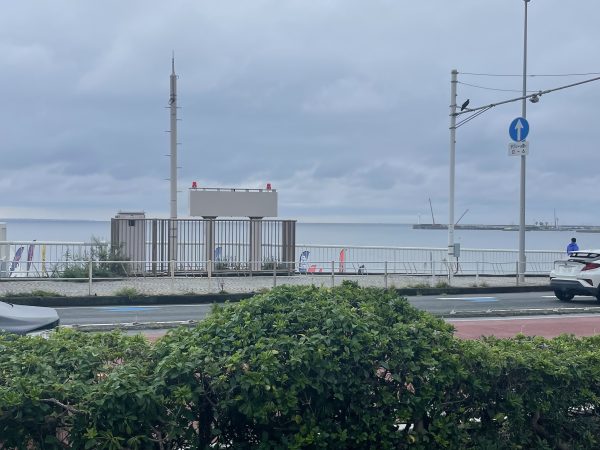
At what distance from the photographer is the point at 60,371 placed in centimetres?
429

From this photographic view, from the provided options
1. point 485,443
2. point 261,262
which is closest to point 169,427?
point 485,443

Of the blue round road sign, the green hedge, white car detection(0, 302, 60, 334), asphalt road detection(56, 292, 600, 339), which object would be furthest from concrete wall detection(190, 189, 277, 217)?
the green hedge

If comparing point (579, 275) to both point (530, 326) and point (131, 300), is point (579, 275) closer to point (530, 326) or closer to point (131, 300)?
point (530, 326)

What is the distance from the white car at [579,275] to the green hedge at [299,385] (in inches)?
632

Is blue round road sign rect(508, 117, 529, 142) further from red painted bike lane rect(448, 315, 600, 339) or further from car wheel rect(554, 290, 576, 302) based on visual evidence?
red painted bike lane rect(448, 315, 600, 339)

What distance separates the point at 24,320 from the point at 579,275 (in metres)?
16.3

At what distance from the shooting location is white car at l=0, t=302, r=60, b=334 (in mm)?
7820

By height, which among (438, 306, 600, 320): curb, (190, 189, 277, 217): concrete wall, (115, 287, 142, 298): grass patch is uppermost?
(190, 189, 277, 217): concrete wall

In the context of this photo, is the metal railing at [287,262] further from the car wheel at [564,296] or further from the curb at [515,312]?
the curb at [515,312]

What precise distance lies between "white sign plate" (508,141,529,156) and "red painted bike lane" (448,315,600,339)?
833 centimetres

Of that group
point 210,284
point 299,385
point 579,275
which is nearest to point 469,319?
point 579,275

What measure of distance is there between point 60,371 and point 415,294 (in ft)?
63.0

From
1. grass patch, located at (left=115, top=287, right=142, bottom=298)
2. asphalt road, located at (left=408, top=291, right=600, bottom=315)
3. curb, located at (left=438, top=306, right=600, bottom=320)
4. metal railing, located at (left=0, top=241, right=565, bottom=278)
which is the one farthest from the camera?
metal railing, located at (left=0, top=241, right=565, bottom=278)

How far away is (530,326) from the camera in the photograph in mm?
15273
